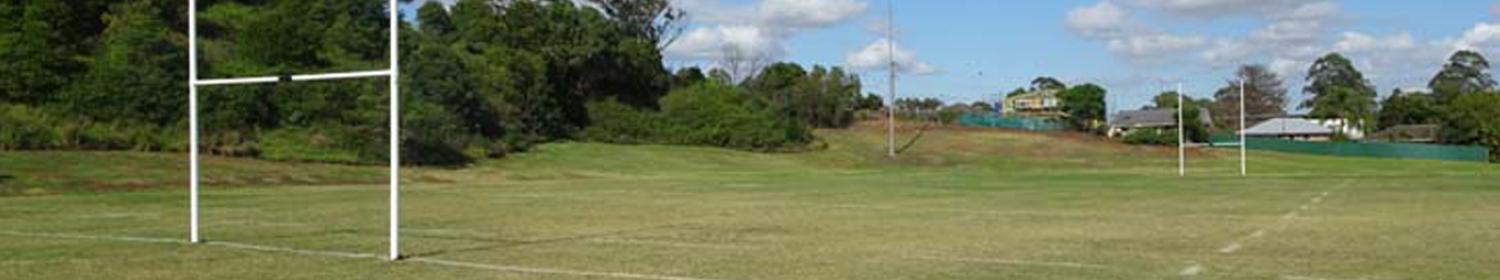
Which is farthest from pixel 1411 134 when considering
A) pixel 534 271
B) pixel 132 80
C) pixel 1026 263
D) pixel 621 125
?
pixel 534 271

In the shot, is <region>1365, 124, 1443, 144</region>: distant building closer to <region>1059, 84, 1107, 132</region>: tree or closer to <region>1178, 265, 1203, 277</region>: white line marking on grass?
<region>1059, 84, 1107, 132</region>: tree

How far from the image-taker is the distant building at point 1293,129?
6324 inches

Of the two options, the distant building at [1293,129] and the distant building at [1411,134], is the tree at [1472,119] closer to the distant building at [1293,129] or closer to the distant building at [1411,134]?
the distant building at [1411,134]

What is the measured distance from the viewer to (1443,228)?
1978 cm

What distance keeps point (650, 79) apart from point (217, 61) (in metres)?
50.9

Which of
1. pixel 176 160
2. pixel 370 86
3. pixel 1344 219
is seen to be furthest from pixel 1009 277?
pixel 370 86

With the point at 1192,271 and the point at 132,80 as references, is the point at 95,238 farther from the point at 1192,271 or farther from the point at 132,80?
the point at 132,80

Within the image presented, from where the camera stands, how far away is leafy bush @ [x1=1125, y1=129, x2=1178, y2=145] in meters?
105

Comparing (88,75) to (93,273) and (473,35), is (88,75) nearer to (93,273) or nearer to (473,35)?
(473,35)

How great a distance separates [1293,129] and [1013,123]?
150ft

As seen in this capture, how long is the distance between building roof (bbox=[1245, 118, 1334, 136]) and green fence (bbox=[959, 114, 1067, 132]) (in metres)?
36.5

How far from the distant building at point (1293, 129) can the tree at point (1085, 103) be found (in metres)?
16.3

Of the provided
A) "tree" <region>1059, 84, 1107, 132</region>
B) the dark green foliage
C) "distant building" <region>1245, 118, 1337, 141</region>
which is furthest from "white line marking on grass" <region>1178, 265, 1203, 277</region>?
"distant building" <region>1245, 118, 1337, 141</region>

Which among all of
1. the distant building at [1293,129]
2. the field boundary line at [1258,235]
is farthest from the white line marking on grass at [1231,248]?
the distant building at [1293,129]
